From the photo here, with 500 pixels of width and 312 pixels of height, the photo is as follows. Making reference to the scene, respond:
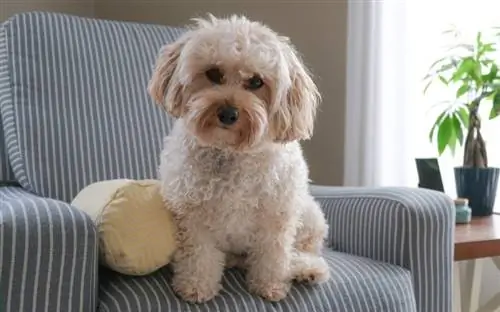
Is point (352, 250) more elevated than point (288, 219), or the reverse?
point (288, 219)

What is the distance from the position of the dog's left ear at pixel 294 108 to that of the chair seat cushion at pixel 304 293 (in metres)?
0.33

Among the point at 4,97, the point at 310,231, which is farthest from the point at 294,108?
the point at 4,97

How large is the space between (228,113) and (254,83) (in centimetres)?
11

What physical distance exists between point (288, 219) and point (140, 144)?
64 centimetres

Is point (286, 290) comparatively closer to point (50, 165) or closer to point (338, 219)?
point (338, 219)

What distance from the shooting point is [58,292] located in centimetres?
108

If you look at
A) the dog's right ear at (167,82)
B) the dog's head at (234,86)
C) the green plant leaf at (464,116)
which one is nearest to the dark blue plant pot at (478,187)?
the green plant leaf at (464,116)

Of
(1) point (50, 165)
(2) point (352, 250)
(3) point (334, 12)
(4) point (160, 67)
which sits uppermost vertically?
(3) point (334, 12)

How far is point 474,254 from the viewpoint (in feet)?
5.49

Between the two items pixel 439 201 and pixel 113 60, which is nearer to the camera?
pixel 439 201

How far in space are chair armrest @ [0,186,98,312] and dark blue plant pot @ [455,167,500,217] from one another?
1335 millimetres

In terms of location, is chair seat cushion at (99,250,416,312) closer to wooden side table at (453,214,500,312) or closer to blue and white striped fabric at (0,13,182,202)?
wooden side table at (453,214,500,312)

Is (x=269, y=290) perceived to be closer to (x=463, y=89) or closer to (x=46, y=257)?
(x=46, y=257)

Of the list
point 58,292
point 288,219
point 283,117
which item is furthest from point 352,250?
point 58,292
